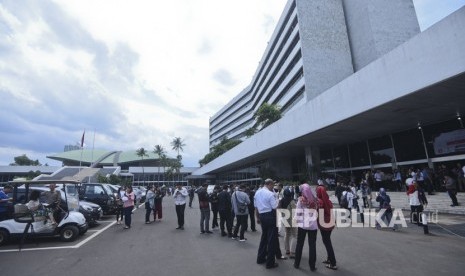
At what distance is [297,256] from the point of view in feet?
18.4

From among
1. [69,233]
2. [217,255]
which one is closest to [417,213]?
[217,255]

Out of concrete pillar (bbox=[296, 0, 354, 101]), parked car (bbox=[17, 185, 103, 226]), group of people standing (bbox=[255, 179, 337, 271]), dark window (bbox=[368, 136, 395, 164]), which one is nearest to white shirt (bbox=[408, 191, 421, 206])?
group of people standing (bbox=[255, 179, 337, 271])

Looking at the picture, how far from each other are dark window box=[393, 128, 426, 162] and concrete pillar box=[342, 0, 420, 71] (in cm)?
1824

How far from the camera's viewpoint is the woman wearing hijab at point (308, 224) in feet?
17.8

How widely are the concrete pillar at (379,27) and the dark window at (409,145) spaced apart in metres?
18.2

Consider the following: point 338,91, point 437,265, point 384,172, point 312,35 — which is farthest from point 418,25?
point 437,265

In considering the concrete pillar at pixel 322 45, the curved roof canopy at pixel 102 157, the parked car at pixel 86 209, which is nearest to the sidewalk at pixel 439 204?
the parked car at pixel 86 209

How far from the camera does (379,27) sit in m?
34.5

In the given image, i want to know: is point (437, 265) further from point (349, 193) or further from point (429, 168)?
point (429, 168)

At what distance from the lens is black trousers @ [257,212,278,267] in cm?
562

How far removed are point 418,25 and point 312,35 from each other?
14521mm

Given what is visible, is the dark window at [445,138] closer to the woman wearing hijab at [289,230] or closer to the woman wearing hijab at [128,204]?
the woman wearing hijab at [289,230]

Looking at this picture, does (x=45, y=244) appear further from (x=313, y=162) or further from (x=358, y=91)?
(x=313, y=162)

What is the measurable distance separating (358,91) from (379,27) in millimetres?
26636
